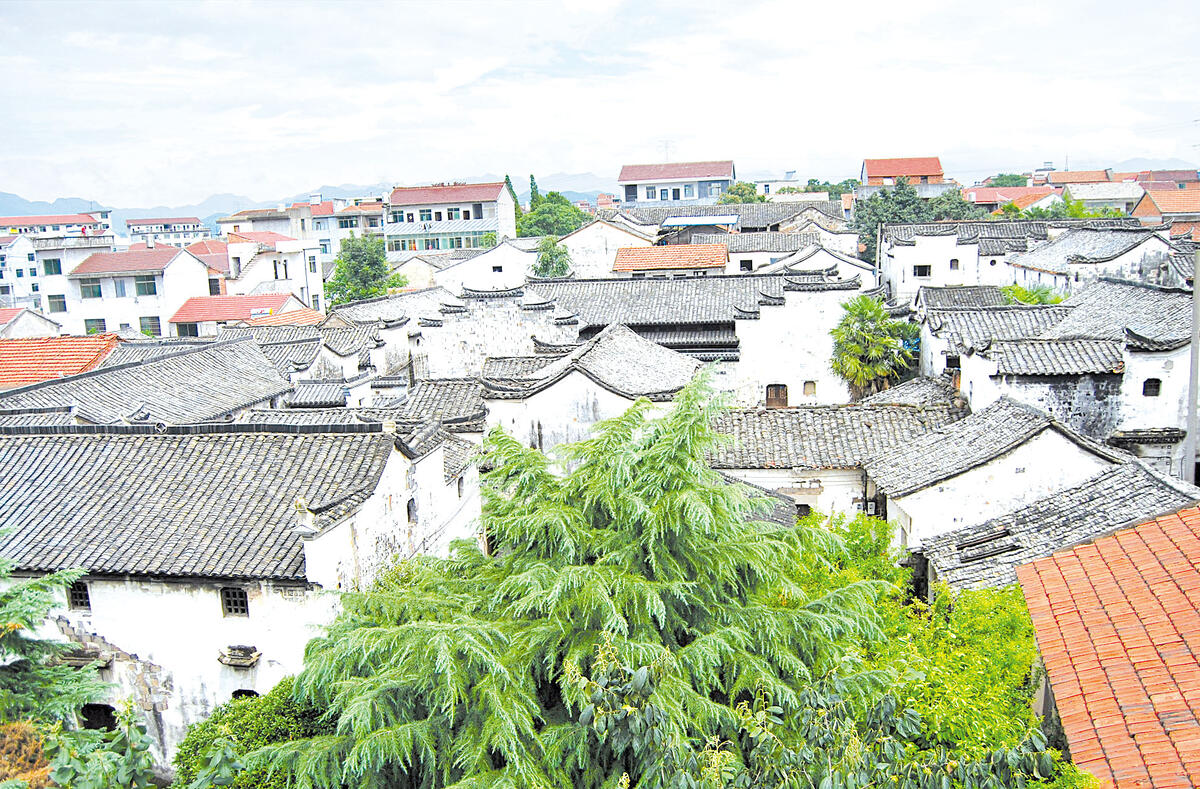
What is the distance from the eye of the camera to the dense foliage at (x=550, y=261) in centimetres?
5900

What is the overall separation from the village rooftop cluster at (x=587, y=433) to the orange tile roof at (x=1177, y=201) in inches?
1206

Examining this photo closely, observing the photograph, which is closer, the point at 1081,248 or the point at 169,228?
the point at 1081,248

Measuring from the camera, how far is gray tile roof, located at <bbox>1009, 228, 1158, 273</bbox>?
4050 centimetres

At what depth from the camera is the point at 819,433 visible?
2245 cm

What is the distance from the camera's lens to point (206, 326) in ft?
167

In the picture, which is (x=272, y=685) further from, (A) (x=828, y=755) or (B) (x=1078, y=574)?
(B) (x=1078, y=574)

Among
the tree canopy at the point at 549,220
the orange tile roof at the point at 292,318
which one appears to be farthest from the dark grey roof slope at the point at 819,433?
the tree canopy at the point at 549,220

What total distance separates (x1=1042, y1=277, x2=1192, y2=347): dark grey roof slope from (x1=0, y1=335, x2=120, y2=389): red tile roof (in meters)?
32.7

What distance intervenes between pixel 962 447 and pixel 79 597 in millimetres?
17464

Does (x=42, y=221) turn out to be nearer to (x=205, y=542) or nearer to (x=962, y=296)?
(x=962, y=296)

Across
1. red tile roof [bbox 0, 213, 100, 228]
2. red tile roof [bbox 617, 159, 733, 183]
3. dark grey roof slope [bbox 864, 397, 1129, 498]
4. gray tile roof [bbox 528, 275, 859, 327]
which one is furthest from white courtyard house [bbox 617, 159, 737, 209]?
dark grey roof slope [bbox 864, 397, 1129, 498]

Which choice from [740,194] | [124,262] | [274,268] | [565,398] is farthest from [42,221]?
[565,398]

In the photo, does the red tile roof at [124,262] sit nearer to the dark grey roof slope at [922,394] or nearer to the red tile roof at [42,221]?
the dark grey roof slope at [922,394]

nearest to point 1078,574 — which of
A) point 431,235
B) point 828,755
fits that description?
point 828,755
